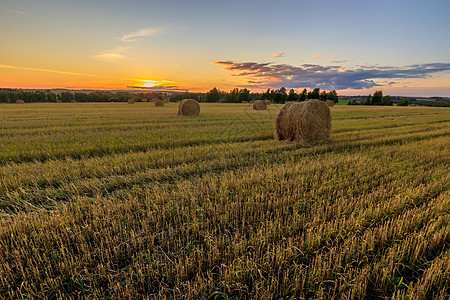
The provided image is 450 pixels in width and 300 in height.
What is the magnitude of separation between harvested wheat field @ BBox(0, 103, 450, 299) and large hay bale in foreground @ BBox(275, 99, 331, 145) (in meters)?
3.88

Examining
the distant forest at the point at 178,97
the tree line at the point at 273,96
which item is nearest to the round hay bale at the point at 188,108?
the distant forest at the point at 178,97

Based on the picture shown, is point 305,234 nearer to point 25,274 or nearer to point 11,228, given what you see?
point 25,274

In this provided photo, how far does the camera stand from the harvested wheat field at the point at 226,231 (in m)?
2.44

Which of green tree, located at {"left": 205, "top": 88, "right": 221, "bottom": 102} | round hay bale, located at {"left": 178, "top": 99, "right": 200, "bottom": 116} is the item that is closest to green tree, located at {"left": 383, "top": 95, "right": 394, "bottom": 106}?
green tree, located at {"left": 205, "top": 88, "right": 221, "bottom": 102}

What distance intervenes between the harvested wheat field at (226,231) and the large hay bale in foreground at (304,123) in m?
3.88

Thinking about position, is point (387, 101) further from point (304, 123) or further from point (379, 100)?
point (304, 123)

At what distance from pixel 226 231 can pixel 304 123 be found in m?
8.35

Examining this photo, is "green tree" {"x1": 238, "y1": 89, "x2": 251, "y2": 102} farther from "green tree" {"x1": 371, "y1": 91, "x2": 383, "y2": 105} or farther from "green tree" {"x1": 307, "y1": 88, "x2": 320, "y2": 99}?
"green tree" {"x1": 371, "y1": 91, "x2": 383, "y2": 105}

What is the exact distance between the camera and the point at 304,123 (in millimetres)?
10477

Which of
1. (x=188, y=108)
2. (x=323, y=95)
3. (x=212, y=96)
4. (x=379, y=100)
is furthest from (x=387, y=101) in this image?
(x=188, y=108)

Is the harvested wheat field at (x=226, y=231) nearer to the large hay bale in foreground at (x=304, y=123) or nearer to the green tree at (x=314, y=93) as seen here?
the large hay bale in foreground at (x=304, y=123)

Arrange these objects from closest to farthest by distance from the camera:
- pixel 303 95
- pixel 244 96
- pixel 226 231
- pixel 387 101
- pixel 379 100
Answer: pixel 226 231 → pixel 387 101 → pixel 379 100 → pixel 303 95 → pixel 244 96

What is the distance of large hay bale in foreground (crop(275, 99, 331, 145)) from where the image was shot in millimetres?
10500

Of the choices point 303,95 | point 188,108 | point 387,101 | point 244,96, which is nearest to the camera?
point 188,108
